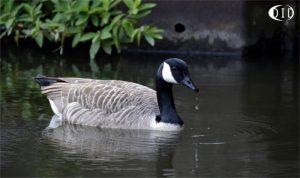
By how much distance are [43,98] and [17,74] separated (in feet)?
6.04

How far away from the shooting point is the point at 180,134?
33.6 ft

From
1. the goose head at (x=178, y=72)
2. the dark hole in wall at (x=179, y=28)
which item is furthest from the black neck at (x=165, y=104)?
the dark hole in wall at (x=179, y=28)

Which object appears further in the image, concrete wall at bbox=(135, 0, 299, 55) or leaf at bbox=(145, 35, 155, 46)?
concrete wall at bbox=(135, 0, 299, 55)

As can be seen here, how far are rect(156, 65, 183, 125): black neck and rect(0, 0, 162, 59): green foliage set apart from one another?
407 cm

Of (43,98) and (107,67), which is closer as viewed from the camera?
(43,98)

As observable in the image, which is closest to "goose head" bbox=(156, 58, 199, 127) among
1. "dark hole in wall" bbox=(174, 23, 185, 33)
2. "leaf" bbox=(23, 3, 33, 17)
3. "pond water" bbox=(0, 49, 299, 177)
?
"pond water" bbox=(0, 49, 299, 177)

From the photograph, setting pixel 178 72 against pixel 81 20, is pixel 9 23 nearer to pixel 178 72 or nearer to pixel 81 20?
pixel 81 20

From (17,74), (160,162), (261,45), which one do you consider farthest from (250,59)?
(160,162)

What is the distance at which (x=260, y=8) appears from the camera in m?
16.2

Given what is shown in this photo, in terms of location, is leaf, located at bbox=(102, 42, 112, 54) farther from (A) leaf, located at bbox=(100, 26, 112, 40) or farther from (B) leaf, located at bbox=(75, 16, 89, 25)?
(B) leaf, located at bbox=(75, 16, 89, 25)

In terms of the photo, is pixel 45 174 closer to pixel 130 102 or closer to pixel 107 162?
pixel 107 162

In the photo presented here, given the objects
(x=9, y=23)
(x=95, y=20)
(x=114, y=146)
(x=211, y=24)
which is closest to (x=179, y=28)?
(x=211, y=24)

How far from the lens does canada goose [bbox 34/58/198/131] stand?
1045cm

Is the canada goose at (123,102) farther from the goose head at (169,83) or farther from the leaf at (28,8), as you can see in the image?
the leaf at (28,8)
